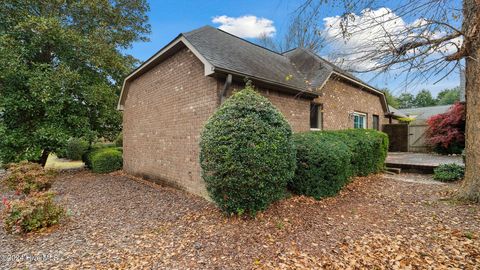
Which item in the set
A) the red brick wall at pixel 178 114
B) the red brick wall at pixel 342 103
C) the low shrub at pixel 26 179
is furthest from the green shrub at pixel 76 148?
the red brick wall at pixel 342 103

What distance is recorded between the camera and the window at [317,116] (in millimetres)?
10336

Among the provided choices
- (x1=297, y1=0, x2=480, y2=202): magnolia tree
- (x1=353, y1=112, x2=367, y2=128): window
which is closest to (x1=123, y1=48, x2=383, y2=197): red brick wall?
Result: (x1=353, y1=112, x2=367, y2=128): window

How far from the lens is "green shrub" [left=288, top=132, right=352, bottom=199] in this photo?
594cm

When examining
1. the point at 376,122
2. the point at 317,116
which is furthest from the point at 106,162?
the point at 376,122

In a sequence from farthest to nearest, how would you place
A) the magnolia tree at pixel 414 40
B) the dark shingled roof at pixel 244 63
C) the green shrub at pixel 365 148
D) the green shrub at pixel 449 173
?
the green shrub at pixel 449 173 < the green shrub at pixel 365 148 < the dark shingled roof at pixel 244 63 < the magnolia tree at pixel 414 40

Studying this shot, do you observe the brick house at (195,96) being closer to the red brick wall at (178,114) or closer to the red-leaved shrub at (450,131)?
the red brick wall at (178,114)

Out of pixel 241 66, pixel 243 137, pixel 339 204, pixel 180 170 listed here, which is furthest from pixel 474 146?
pixel 180 170

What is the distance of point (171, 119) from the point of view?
27.0 ft

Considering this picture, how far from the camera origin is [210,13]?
1070 centimetres

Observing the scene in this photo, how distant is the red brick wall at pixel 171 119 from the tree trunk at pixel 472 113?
5671 millimetres

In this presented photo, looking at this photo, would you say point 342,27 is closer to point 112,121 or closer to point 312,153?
point 312,153

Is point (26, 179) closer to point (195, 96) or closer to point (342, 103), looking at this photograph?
point (195, 96)

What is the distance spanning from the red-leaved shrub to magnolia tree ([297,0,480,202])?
9.48m

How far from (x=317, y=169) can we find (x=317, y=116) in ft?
16.7
